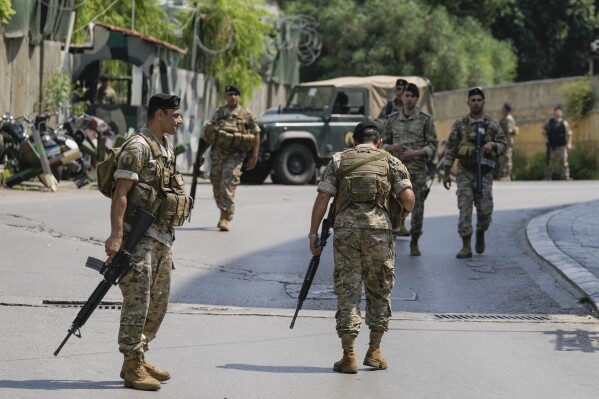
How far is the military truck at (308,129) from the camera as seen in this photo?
25938 millimetres

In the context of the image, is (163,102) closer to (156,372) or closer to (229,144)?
(156,372)

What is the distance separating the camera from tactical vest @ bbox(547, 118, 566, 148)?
30.5 meters

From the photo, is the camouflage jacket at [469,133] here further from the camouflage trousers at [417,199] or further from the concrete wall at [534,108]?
the concrete wall at [534,108]

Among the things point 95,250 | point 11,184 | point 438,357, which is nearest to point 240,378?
point 438,357

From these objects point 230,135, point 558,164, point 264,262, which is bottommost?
point 558,164

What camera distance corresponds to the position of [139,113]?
26.3 metres

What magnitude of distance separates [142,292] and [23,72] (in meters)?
16.2

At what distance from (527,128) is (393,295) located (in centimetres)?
2576

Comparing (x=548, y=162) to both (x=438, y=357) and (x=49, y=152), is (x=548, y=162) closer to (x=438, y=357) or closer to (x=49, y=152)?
(x=49, y=152)

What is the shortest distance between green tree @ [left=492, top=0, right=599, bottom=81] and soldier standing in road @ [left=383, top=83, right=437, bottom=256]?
38.4 m

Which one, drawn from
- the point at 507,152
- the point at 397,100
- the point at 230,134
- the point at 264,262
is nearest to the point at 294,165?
the point at 507,152

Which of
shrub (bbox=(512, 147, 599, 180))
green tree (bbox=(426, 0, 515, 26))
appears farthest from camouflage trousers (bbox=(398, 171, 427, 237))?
green tree (bbox=(426, 0, 515, 26))

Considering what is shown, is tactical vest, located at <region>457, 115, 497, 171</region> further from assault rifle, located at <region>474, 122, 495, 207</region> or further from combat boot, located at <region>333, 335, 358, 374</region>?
combat boot, located at <region>333, 335, 358, 374</region>

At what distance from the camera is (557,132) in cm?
3048
